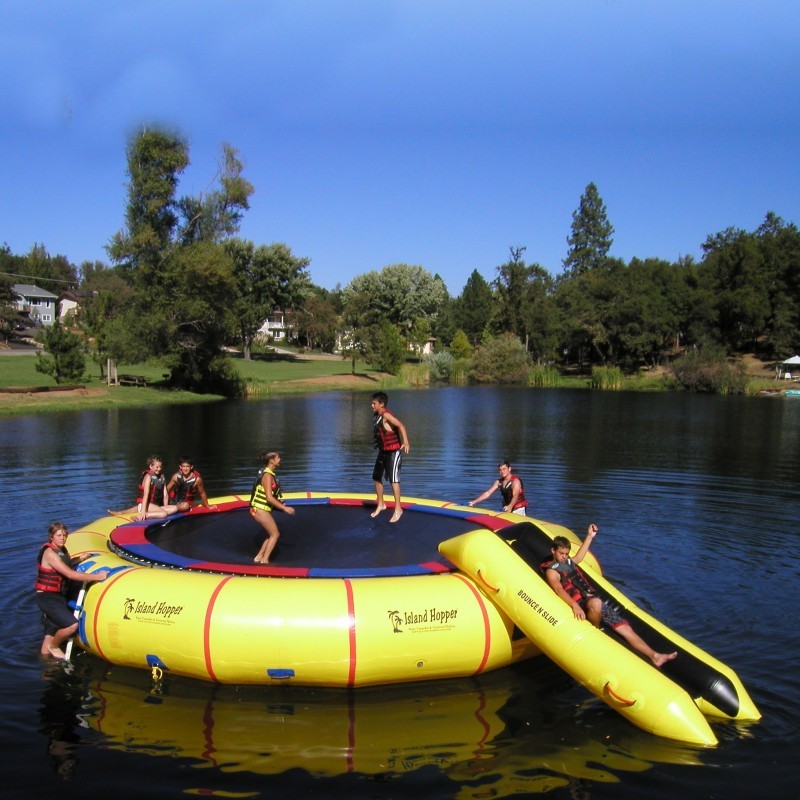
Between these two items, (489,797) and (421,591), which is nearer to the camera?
(489,797)

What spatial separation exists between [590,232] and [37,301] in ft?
247

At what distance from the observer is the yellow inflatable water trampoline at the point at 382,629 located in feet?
24.7

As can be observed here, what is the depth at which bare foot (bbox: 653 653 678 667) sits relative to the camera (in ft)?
25.8

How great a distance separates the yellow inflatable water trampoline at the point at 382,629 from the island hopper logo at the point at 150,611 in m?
0.01

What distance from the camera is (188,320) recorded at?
4653 cm

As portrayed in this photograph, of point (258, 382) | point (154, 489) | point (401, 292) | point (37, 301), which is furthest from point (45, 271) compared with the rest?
point (154, 489)

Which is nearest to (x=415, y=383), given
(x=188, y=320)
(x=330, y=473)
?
(x=188, y=320)

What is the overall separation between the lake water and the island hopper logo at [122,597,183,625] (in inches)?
29.9

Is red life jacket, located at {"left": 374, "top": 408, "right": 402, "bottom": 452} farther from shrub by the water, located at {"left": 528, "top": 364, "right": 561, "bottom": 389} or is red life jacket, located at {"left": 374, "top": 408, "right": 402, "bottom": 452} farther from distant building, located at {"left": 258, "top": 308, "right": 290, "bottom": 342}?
distant building, located at {"left": 258, "top": 308, "right": 290, "bottom": 342}

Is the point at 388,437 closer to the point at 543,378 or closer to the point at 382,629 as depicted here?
the point at 382,629

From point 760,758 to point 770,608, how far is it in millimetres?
4125

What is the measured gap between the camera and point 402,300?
9144 cm

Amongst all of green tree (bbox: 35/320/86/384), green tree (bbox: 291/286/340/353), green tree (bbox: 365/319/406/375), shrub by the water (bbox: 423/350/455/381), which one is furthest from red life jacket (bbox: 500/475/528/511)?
green tree (bbox: 291/286/340/353)

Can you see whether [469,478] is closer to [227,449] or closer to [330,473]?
[330,473]
